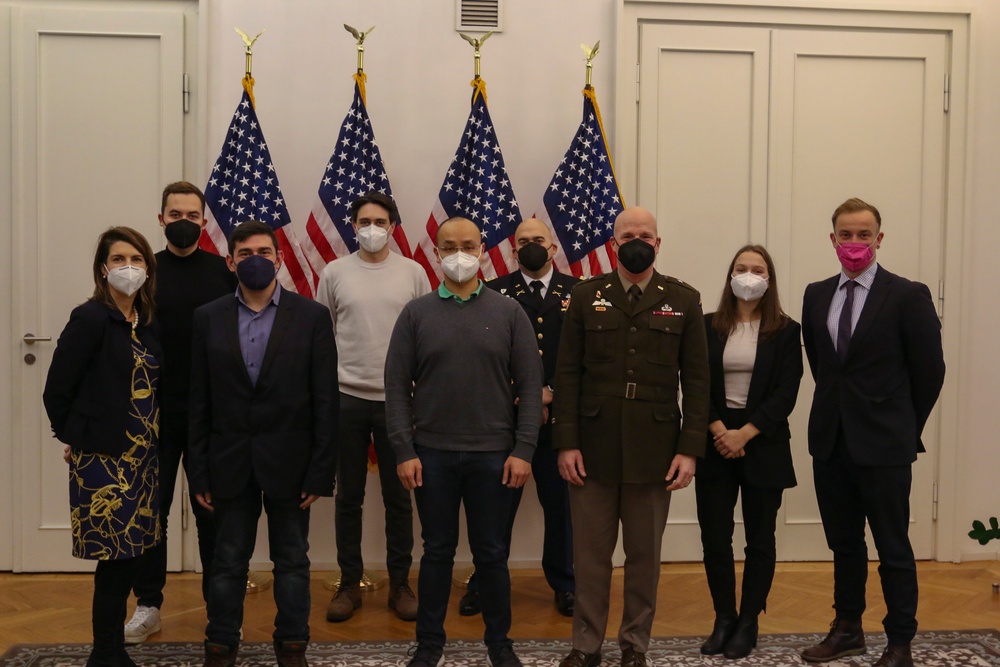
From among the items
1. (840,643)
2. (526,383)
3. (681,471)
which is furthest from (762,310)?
(840,643)

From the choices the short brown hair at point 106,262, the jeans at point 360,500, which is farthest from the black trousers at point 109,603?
the jeans at point 360,500

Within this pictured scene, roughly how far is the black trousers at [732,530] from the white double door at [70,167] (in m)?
2.91

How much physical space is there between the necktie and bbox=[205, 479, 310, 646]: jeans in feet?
6.51

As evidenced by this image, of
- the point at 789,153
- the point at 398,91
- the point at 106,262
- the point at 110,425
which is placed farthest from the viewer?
the point at 789,153

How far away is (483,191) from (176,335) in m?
1.63

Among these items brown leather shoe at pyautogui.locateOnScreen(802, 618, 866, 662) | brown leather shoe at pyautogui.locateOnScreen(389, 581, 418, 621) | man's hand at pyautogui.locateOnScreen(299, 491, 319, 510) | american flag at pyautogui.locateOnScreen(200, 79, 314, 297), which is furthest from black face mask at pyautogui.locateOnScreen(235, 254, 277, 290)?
brown leather shoe at pyautogui.locateOnScreen(802, 618, 866, 662)

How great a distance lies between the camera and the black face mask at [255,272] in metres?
3.10

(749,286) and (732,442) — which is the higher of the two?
(749,286)

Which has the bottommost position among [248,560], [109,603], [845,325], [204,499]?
[109,603]

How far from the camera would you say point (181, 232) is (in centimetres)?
353

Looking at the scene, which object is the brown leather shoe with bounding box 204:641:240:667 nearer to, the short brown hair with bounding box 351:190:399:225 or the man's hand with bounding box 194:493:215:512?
the man's hand with bounding box 194:493:215:512

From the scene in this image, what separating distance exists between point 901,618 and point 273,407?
232cm

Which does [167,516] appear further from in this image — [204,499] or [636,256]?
[636,256]

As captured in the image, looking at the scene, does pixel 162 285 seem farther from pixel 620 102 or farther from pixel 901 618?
pixel 901 618
